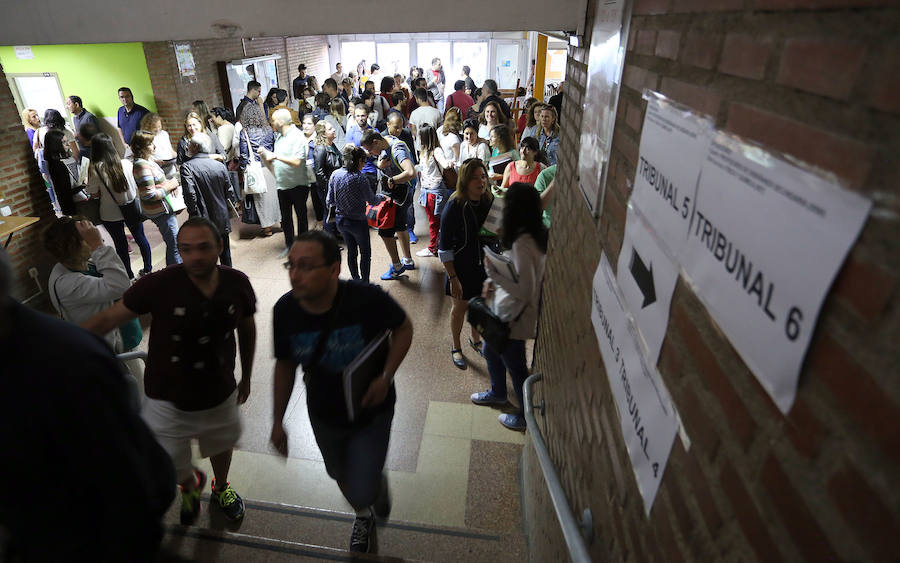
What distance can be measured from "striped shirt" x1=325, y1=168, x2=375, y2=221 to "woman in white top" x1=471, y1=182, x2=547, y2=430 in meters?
2.23

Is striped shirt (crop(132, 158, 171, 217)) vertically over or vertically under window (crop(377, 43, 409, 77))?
under

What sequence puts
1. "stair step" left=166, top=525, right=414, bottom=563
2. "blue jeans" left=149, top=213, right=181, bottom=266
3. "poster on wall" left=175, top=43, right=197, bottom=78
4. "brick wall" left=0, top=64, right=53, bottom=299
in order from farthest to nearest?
"poster on wall" left=175, top=43, right=197, bottom=78 < "blue jeans" left=149, top=213, right=181, bottom=266 < "brick wall" left=0, top=64, right=53, bottom=299 < "stair step" left=166, top=525, right=414, bottom=563

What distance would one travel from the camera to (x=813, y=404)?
59 centimetres

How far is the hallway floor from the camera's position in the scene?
2.91 m

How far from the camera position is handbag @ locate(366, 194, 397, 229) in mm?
5641

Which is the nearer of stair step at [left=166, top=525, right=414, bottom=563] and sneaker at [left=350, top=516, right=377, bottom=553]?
stair step at [left=166, top=525, right=414, bottom=563]

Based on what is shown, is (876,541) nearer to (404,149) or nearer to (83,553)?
(83,553)

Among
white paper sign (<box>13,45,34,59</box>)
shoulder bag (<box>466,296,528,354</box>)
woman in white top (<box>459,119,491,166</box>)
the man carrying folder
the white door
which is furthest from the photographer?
the white door

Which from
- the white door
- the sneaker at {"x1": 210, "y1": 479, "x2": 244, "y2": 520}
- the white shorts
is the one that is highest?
the white door

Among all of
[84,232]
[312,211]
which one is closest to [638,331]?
[84,232]

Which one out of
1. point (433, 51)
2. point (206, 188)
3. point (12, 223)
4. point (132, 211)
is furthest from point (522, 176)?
Result: point (433, 51)

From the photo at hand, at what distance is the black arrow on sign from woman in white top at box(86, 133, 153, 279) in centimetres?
597

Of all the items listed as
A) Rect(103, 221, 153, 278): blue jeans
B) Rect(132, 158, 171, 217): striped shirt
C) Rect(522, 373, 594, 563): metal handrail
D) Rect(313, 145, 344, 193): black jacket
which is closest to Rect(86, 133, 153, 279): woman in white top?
Rect(103, 221, 153, 278): blue jeans

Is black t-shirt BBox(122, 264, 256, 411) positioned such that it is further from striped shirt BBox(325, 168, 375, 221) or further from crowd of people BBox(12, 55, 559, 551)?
striped shirt BBox(325, 168, 375, 221)
